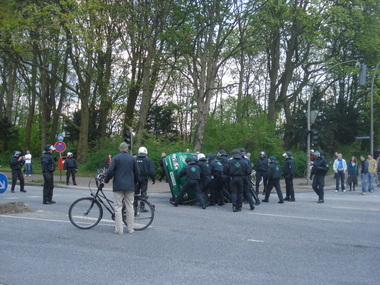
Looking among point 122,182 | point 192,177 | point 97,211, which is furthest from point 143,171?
point 122,182

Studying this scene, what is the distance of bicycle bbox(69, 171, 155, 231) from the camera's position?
28.3 ft

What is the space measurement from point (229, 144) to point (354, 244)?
19.3 metres

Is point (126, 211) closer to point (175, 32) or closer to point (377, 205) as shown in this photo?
point (377, 205)

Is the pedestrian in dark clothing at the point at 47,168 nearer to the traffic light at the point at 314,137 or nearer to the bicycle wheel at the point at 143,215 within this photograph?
the bicycle wheel at the point at 143,215

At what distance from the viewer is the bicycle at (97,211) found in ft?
28.3

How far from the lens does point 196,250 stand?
698cm

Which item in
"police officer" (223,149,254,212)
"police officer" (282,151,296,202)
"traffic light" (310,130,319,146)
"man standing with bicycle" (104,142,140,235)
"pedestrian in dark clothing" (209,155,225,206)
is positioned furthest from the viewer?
"traffic light" (310,130,319,146)

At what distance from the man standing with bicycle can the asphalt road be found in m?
0.36

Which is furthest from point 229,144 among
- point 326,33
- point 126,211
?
point 126,211

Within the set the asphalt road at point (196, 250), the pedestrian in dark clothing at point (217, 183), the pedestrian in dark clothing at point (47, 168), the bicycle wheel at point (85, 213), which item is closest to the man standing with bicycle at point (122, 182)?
the asphalt road at point (196, 250)

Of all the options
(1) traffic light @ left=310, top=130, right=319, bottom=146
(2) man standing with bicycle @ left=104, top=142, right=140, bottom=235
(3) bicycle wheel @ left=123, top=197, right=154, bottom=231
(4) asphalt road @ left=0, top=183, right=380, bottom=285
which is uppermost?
(1) traffic light @ left=310, top=130, right=319, bottom=146

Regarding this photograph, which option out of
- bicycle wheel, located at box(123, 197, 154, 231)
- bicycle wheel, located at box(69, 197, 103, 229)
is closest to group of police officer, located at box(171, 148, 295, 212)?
bicycle wheel, located at box(123, 197, 154, 231)

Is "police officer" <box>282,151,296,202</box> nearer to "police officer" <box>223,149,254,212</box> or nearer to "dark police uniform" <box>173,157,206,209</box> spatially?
"police officer" <box>223,149,254,212</box>

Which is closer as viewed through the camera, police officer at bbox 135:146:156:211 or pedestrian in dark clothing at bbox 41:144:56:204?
police officer at bbox 135:146:156:211
